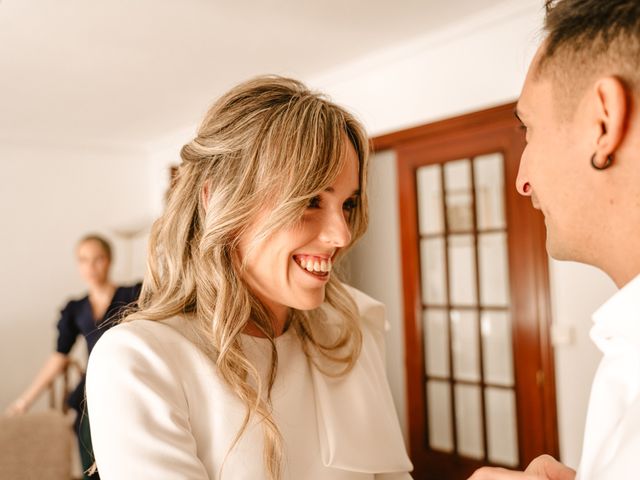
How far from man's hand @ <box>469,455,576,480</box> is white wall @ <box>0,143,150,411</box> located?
16.6 ft

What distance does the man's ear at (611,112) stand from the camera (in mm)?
707

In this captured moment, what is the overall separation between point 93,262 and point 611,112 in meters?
3.40

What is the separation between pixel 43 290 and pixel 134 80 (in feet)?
8.20

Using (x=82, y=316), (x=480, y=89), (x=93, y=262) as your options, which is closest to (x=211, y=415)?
(x=480, y=89)

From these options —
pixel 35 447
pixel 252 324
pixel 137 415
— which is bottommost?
pixel 35 447

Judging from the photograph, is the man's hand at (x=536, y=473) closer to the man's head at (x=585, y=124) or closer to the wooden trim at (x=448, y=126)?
the man's head at (x=585, y=124)

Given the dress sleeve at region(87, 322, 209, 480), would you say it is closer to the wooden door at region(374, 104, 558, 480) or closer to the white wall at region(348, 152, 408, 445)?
the wooden door at region(374, 104, 558, 480)

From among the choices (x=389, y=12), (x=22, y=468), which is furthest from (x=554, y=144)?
(x=389, y=12)

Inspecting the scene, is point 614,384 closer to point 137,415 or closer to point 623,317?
→ point 623,317

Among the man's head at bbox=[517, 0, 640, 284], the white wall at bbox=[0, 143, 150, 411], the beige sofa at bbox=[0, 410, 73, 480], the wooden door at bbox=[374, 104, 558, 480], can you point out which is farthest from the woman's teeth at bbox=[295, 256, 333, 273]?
the white wall at bbox=[0, 143, 150, 411]

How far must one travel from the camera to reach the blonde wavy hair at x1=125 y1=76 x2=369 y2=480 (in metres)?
1.09

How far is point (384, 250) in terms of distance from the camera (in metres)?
4.90

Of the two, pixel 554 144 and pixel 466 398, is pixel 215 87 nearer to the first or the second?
pixel 466 398

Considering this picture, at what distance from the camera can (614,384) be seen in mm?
727
